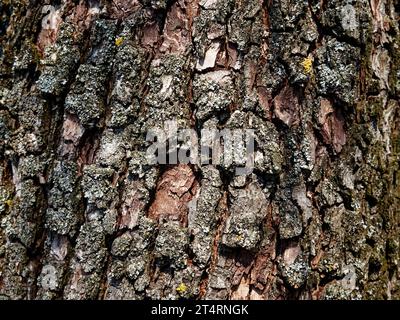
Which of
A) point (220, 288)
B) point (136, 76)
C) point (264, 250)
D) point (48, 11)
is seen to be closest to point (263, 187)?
point (264, 250)

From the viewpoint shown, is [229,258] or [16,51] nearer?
[229,258]

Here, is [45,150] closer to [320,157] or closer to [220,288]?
[220,288]

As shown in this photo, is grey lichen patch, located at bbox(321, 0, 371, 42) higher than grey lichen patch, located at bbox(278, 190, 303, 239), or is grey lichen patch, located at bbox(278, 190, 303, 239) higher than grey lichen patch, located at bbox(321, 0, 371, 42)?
grey lichen patch, located at bbox(321, 0, 371, 42)

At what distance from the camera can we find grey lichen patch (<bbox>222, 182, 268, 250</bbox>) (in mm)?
1375

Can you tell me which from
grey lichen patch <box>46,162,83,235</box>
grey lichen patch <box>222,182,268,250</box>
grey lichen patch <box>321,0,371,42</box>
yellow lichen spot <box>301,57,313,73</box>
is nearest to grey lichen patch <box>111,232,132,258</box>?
grey lichen patch <box>46,162,83,235</box>

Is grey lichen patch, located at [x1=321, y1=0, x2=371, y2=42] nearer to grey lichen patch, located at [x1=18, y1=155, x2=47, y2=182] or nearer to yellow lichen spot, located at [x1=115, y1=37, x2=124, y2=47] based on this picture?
yellow lichen spot, located at [x1=115, y1=37, x2=124, y2=47]

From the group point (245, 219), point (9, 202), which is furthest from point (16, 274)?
point (245, 219)

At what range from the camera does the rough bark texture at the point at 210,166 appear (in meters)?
1.39

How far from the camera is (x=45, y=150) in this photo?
1.51m

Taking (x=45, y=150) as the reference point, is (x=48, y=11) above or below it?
above

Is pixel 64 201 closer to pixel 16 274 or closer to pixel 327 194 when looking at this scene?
pixel 16 274

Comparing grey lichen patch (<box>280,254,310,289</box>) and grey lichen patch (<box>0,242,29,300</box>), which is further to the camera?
grey lichen patch (<box>0,242,29,300</box>)

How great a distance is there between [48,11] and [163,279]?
0.92 metres

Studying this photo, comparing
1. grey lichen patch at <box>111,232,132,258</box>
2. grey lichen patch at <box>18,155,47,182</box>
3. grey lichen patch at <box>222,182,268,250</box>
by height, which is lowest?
grey lichen patch at <box>111,232,132,258</box>
